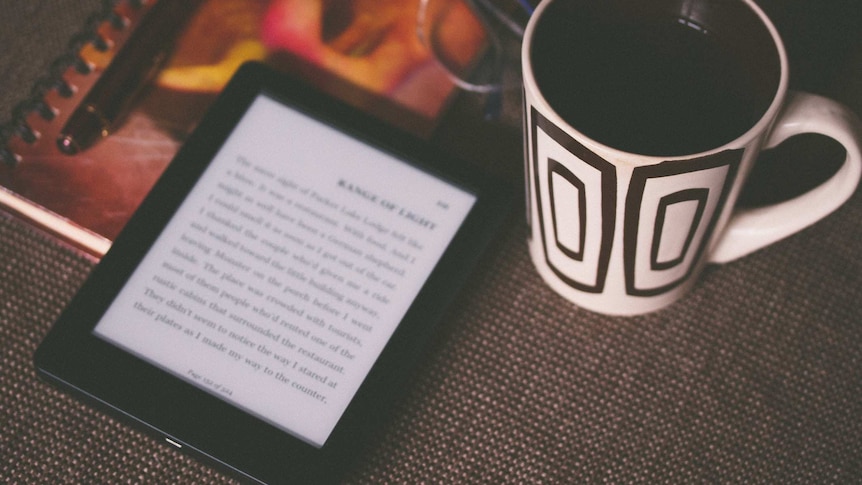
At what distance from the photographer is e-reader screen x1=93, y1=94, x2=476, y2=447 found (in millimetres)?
324

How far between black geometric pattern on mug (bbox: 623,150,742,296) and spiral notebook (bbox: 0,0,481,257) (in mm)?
140

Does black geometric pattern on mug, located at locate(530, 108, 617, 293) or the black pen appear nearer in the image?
black geometric pattern on mug, located at locate(530, 108, 617, 293)

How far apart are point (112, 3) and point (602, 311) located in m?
0.30

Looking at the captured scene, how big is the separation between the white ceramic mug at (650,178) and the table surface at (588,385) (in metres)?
0.03

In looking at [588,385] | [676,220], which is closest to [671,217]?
[676,220]

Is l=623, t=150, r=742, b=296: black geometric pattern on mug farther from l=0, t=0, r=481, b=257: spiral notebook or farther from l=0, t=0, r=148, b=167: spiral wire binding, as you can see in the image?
l=0, t=0, r=148, b=167: spiral wire binding

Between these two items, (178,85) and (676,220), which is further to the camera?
(178,85)

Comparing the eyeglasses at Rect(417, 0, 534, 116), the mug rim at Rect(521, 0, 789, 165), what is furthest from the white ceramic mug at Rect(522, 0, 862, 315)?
the eyeglasses at Rect(417, 0, 534, 116)

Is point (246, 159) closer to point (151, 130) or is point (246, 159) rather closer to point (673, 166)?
point (151, 130)

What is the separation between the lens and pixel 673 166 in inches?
9.9

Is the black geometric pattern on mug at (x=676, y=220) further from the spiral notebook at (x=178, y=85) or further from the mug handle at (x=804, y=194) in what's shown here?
the spiral notebook at (x=178, y=85)

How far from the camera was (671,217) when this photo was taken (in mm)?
286

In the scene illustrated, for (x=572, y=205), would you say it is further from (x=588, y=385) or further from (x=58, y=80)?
(x=58, y=80)

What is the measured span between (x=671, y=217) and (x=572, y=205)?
0.04 metres
